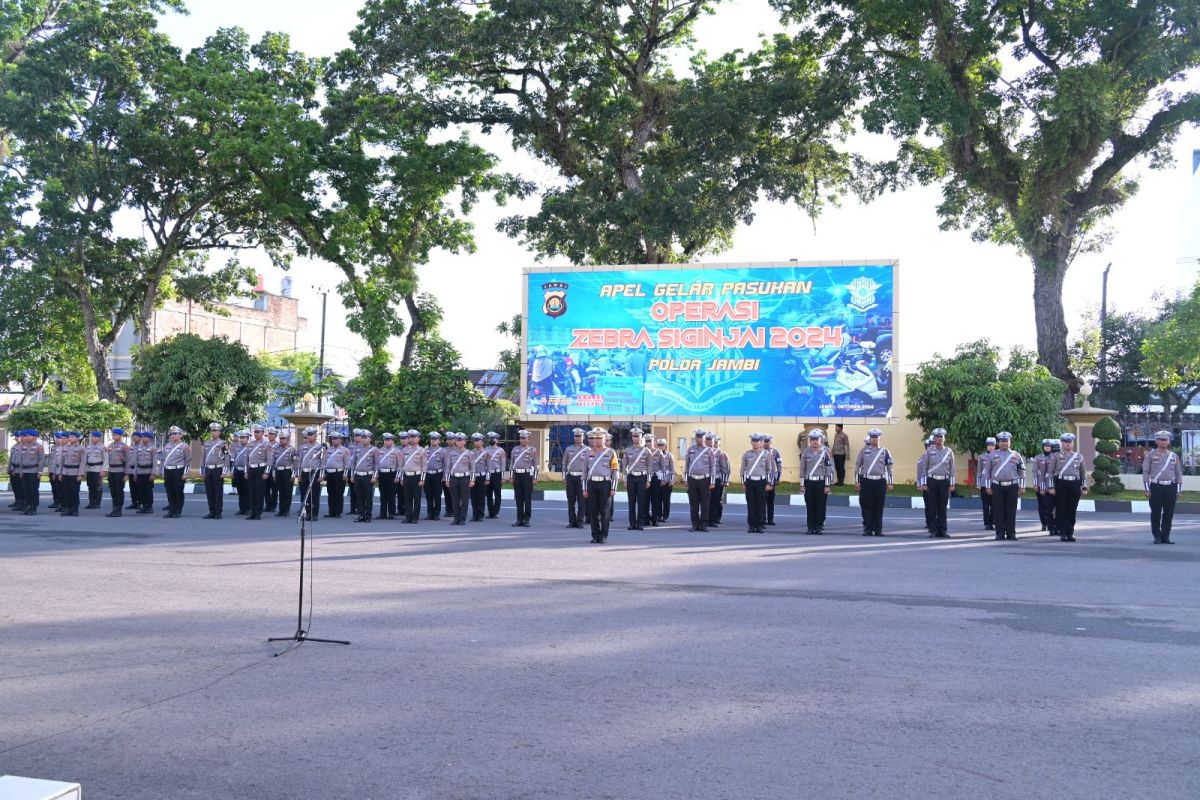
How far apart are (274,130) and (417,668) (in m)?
25.6

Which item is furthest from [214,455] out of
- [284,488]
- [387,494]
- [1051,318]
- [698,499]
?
[1051,318]

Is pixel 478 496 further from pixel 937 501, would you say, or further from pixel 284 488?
pixel 937 501

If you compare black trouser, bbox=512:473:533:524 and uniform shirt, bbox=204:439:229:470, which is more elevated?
A: uniform shirt, bbox=204:439:229:470

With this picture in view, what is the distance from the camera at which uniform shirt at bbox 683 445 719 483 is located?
15883mm

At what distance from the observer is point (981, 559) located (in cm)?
1198

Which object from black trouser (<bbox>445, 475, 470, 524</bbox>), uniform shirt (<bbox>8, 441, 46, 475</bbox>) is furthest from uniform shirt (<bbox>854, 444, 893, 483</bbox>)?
uniform shirt (<bbox>8, 441, 46, 475</bbox>)

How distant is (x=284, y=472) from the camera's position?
18453 millimetres

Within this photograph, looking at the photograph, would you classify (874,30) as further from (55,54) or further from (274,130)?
(55,54)

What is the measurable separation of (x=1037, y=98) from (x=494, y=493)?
17893 mm

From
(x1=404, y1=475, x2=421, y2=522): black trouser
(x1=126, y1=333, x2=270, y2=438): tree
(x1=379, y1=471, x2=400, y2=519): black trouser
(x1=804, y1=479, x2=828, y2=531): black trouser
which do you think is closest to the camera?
(x1=804, y1=479, x2=828, y2=531): black trouser

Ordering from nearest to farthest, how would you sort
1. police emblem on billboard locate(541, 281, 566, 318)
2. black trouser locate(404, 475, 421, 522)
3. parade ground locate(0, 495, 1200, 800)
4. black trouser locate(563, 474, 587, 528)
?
1. parade ground locate(0, 495, 1200, 800)
2. black trouser locate(563, 474, 587, 528)
3. black trouser locate(404, 475, 421, 522)
4. police emblem on billboard locate(541, 281, 566, 318)

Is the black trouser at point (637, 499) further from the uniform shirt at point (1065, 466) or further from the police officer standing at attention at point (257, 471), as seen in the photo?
the police officer standing at attention at point (257, 471)

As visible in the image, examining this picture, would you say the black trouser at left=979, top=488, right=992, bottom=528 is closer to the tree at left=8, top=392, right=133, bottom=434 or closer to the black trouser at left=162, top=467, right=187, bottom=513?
the black trouser at left=162, top=467, right=187, bottom=513

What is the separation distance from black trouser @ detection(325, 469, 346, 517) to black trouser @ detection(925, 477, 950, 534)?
9.98 meters
